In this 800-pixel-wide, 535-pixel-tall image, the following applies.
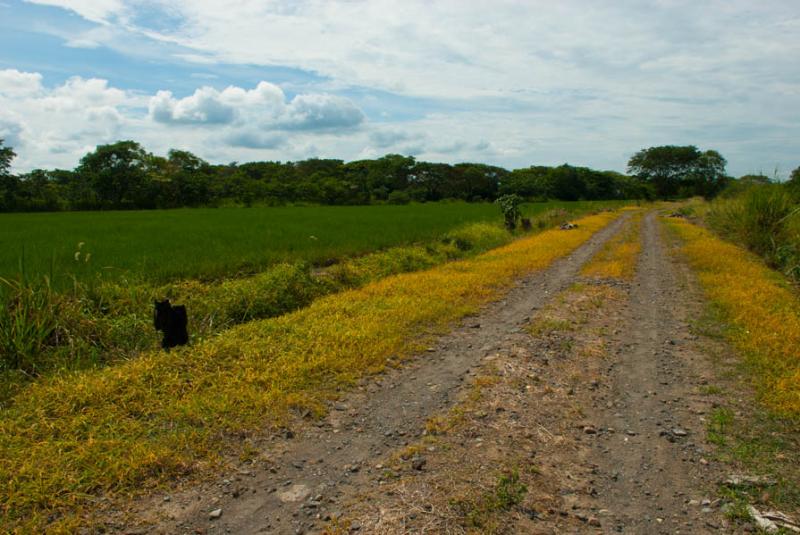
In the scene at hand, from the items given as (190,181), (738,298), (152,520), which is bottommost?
(152,520)

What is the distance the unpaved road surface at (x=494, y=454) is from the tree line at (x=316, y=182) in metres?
41.3

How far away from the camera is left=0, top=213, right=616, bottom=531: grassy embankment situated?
3.04m

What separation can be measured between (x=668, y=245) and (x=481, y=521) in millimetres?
15435

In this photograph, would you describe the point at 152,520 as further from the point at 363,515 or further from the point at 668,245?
the point at 668,245

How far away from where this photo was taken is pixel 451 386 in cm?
461

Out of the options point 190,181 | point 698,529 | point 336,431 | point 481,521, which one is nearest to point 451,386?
point 336,431

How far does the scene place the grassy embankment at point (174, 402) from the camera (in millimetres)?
3045

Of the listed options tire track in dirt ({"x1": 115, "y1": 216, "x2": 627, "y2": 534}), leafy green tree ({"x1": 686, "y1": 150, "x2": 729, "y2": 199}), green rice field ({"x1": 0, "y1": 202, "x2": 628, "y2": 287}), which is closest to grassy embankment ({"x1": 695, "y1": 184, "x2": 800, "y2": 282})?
green rice field ({"x1": 0, "y1": 202, "x2": 628, "y2": 287})

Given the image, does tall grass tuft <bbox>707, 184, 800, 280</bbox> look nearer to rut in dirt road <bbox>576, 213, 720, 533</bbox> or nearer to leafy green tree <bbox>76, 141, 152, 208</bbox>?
rut in dirt road <bbox>576, 213, 720, 533</bbox>

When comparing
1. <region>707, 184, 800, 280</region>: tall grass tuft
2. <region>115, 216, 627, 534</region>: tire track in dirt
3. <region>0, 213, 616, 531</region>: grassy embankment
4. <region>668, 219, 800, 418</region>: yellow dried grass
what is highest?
<region>707, 184, 800, 280</region>: tall grass tuft

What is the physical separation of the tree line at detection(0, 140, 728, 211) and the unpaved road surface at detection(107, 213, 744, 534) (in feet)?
136

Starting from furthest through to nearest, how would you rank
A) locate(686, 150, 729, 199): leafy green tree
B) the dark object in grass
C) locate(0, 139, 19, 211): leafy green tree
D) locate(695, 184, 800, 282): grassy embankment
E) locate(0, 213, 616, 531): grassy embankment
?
locate(686, 150, 729, 199): leafy green tree
locate(0, 139, 19, 211): leafy green tree
locate(695, 184, 800, 282): grassy embankment
the dark object in grass
locate(0, 213, 616, 531): grassy embankment

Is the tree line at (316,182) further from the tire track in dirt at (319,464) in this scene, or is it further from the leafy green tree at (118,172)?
the tire track in dirt at (319,464)

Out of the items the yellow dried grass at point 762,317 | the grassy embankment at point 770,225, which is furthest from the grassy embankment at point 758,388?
the grassy embankment at point 770,225
